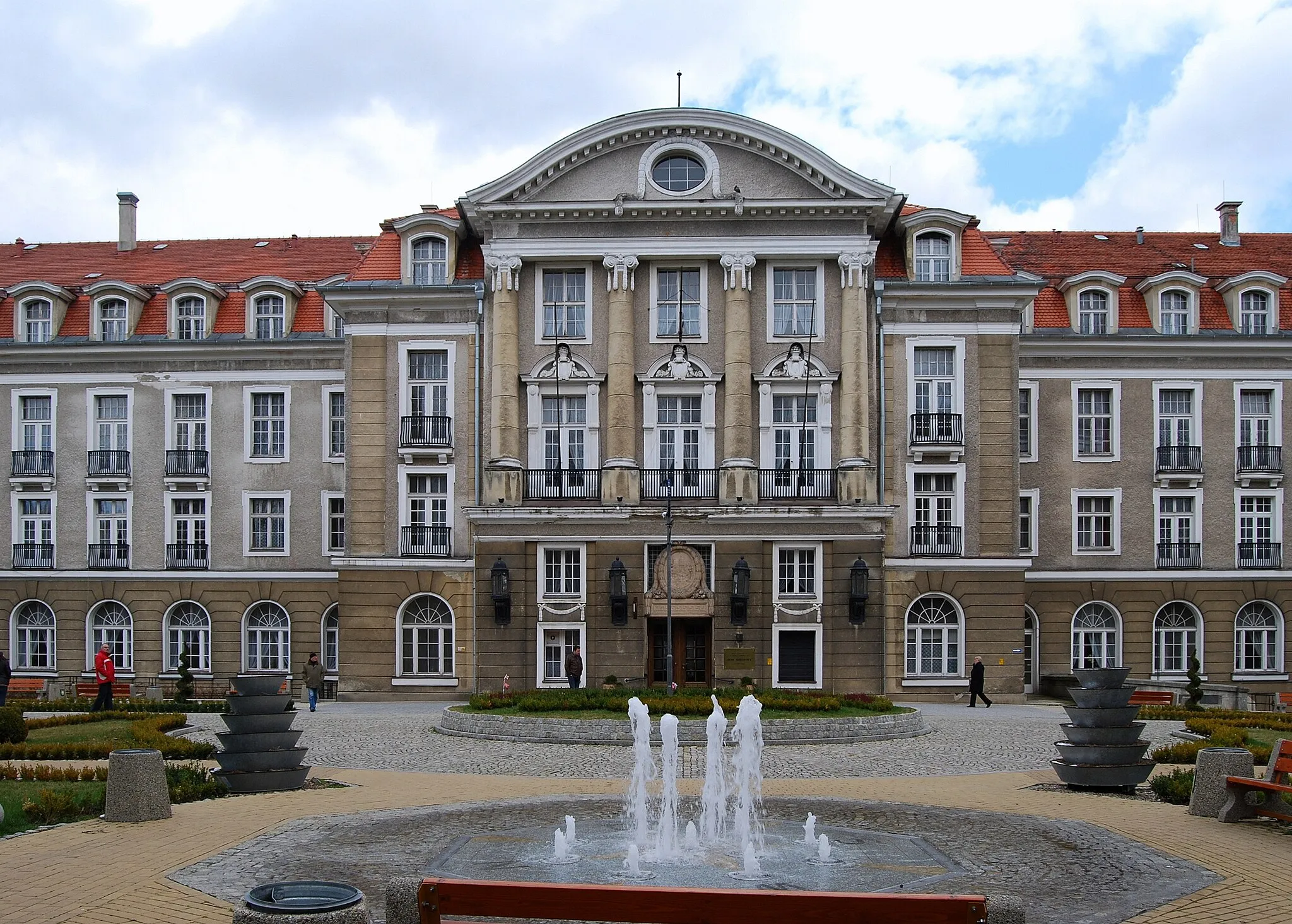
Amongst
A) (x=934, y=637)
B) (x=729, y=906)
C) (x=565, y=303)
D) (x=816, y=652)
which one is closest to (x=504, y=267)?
(x=565, y=303)

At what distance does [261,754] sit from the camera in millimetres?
18766

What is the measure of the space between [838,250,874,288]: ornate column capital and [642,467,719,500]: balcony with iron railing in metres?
7.11

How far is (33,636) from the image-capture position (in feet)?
149

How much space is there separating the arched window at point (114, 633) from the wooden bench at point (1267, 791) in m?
37.9

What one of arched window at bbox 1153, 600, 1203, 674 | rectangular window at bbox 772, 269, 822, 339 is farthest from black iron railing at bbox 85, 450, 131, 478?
arched window at bbox 1153, 600, 1203, 674

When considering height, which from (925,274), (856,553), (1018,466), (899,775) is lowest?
(899,775)

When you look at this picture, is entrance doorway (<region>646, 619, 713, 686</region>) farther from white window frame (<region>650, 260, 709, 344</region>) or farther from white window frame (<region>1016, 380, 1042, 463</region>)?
white window frame (<region>1016, 380, 1042, 463</region>)

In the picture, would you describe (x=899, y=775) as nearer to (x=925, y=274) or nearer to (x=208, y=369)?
(x=925, y=274)

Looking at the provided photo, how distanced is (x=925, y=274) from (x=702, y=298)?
7175 millimetres

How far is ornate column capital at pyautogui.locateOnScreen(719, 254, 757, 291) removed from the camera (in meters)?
40.4

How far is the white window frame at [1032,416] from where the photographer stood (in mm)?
43938

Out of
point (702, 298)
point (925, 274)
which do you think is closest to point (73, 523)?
point (702, 298)

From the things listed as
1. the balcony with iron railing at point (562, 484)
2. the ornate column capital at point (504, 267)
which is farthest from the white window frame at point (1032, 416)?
the ornate column capital at point (504, 267)

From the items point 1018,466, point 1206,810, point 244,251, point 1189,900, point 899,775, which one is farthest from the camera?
point 244,251
